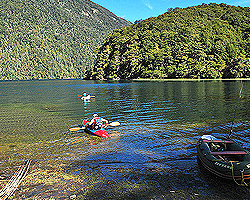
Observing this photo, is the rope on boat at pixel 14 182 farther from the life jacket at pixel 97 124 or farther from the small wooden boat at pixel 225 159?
the small wooden boat at pixel 225 159

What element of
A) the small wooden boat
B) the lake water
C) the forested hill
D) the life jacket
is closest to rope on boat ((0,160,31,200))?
the lake water

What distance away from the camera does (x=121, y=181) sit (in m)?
10.4

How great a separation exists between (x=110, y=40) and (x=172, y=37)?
218 ft

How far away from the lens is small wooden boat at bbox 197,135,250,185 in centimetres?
937

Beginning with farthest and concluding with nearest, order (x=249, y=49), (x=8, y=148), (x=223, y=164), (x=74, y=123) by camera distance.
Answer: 1. (x=249, y=49)
2. (x=74, y=123)
3. (x=8, y=148)
4. (x=223, y=164)

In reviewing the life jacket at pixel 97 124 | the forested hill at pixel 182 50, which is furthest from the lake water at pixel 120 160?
the forested hill at pixel 182 50

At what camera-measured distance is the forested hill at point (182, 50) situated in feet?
428

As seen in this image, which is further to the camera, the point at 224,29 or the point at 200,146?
the point at 224,29

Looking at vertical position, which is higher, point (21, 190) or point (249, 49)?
point (249, 49)

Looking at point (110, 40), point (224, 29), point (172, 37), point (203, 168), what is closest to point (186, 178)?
point (203, 168)

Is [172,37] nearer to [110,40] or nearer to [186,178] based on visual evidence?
[110,40]

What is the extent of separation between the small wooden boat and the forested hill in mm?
121614

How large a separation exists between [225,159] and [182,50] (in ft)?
466

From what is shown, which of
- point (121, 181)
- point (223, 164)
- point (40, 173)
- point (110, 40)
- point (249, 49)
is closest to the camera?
point (223, 164)
